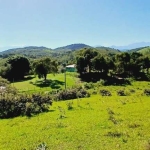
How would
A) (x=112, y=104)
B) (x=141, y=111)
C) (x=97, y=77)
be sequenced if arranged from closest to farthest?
(x=141, y=111) → (x=112, y=104) → (x=97, y=77)

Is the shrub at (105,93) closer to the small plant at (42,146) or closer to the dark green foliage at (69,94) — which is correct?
the dark green foliage at (69,94)

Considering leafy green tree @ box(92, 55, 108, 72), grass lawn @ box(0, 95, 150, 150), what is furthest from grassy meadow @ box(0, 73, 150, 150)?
leafy green tree @ box(92, 55, 108, 72)

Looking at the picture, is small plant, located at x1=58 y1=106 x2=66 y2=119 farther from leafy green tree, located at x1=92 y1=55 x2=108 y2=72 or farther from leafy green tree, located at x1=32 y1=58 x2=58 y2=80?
leafy green tree, located at x1=92 y1=55 x2=108 y2=72

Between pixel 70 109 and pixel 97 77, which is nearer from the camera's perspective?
pixel 70 109

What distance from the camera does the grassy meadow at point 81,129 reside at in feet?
80.8

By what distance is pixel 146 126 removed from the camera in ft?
99.0

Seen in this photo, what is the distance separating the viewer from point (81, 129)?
97.9ft

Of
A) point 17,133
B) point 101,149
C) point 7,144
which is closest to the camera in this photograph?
point 101,149

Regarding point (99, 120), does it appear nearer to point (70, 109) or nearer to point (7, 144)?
point (70, 109)

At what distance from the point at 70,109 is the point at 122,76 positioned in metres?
52.1

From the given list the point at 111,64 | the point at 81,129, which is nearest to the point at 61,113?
the point at 81,129

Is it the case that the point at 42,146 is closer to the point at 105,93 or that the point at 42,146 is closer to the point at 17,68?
the point at 105,93

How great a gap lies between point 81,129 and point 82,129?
0.12 m

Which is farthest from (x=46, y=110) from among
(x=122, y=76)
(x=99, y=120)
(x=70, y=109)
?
(x=122, y=76)
